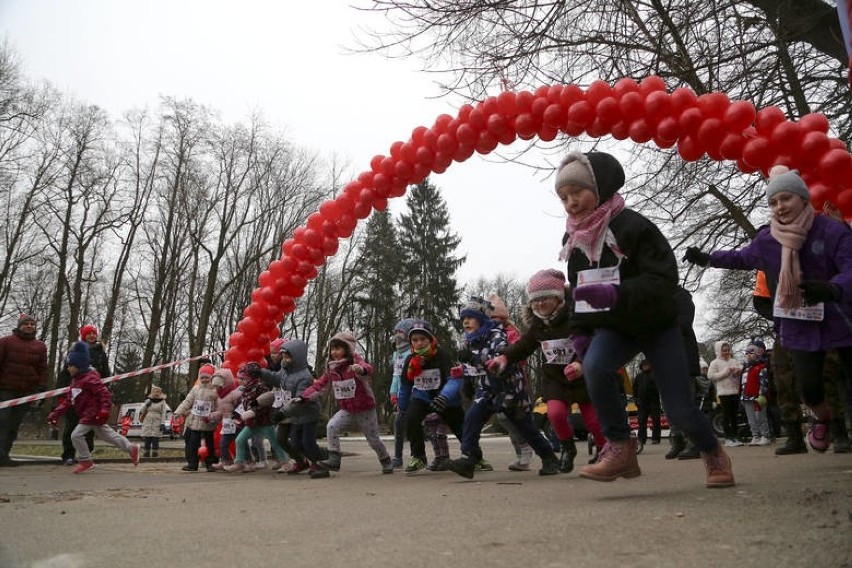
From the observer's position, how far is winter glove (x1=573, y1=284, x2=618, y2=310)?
3730 millimetres

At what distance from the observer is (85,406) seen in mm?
9141

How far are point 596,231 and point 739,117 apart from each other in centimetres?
359

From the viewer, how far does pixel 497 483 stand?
5.82 metres

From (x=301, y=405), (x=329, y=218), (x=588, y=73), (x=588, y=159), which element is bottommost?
(x=301, y=405)

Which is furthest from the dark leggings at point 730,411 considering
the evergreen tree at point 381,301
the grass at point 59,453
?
the evergreen tree at point 381,301

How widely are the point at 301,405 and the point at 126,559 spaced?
222 inches

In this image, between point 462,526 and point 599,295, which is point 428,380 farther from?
point 462,526

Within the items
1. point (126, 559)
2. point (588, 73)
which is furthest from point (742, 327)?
point (126, 559)

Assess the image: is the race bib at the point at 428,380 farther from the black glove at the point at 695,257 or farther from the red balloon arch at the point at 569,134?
the black glove at the point at 695,257

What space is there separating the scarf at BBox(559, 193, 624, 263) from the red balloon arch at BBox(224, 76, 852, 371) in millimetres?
3048

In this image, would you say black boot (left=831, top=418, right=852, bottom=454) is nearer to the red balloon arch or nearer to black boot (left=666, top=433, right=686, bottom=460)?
black boot (left=666, top=433, right=686, bottom=460)

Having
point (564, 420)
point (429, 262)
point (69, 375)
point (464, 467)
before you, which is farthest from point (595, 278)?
point (429, 262)

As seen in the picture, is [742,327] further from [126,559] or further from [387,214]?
A: [126,559]

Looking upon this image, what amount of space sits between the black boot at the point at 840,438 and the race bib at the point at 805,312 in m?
3.78
